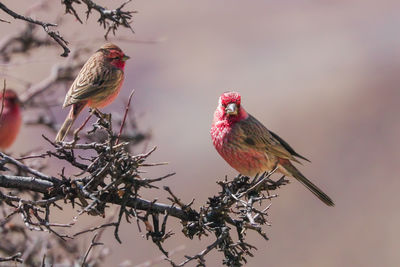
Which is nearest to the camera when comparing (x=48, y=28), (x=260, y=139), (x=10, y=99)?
(x=48, y=28)

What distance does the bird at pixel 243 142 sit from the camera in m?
6.28

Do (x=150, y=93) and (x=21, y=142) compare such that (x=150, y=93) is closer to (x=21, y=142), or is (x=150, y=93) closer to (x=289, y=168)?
(x=21, y=142)

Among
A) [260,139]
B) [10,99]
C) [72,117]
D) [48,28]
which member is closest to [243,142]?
[260,139]

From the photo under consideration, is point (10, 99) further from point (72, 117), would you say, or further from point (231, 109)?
point (72, 117)

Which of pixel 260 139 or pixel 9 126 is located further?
pixel 9 126

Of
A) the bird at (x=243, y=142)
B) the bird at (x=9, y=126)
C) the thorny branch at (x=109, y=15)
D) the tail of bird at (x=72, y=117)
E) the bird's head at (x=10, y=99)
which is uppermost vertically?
the bird's head at (x=10, y=99)

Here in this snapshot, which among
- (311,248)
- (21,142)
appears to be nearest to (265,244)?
(311,248)

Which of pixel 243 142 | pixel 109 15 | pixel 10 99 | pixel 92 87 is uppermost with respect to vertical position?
pixel 10 99

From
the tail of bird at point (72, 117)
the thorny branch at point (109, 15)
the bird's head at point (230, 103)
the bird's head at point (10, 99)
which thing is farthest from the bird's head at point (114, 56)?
the bird's head at point (10, 99)

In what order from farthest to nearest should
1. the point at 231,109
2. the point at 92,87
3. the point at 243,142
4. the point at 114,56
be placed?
the point at 243,142 → the point at 231,109 → the point at 114,56 → the point at 92,87

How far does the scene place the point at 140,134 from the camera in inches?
275

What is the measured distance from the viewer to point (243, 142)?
6.53 m

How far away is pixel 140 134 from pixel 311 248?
14.3 metres

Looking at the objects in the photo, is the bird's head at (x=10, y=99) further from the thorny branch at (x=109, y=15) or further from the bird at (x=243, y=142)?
the thorny branch at (x=109, y=15)
